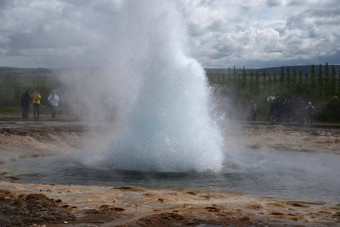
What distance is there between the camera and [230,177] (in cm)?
738

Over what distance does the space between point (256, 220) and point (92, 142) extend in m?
9.01

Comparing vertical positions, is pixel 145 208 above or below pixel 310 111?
below

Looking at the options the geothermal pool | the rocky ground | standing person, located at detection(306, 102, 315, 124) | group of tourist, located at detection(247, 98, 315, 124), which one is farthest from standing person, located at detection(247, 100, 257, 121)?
the rocky ground

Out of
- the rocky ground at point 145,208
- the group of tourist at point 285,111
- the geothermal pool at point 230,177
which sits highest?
the group of tourist at point 285,111

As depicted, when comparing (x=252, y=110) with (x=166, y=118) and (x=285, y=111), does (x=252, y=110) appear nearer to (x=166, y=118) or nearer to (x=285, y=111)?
(x=285, y=111)

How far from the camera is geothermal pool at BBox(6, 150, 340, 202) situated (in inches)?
252

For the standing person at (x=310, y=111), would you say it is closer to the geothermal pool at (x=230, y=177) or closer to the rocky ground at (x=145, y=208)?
the geothermal pool at (x=230, y=177)

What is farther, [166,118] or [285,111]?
[285,111]

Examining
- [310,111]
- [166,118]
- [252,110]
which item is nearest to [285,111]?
[310,111]

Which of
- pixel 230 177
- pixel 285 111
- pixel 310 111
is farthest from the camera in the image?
pixel 285 111

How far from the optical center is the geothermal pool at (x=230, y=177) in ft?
21.0

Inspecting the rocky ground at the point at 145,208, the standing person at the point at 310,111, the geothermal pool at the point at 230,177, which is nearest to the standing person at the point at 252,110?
the standing person at the point at 310,111

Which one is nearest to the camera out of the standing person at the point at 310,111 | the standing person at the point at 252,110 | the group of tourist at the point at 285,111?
the standing person at the point at 310,111

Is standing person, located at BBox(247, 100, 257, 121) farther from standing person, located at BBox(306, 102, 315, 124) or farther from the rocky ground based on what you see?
the rocky ground
